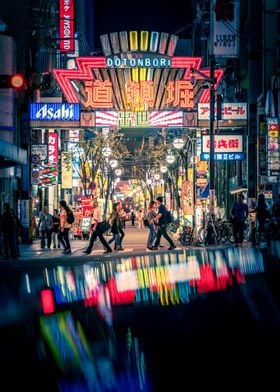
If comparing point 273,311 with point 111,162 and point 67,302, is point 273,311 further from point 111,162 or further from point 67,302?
point 111,162

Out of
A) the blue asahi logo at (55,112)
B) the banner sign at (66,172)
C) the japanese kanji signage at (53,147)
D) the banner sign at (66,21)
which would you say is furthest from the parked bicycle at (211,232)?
the banner sign at (66,21)

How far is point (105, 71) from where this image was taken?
43438mm

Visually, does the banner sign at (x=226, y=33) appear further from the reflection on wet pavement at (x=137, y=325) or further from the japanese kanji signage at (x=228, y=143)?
the reflection on wet pavement at (x=137, y=325)

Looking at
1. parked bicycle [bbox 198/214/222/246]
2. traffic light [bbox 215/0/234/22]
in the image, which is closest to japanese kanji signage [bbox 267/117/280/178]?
parked bicycle [bbox 198/214/222/246]

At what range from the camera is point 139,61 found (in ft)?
142

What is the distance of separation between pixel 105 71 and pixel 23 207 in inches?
324

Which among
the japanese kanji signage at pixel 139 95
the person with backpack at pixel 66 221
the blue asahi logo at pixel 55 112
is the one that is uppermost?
the japanese kanji signage at pixel 139 95

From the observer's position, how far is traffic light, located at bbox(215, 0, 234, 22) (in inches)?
1922

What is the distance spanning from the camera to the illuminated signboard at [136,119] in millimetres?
41000

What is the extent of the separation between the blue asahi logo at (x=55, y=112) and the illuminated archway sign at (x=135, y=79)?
108cm

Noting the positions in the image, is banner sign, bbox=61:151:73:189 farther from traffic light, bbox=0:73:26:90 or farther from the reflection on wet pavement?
the reflection on wet pavement

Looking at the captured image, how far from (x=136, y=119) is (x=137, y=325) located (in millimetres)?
35187

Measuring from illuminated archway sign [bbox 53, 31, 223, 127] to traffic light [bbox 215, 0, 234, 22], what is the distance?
19.9 feet

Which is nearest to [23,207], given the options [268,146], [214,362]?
[268,146]
